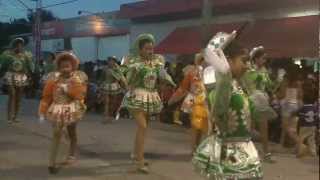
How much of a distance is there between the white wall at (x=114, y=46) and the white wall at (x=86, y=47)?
0.57 meters

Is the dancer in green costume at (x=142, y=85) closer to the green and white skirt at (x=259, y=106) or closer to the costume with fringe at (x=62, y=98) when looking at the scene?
the costume with fringe at (x=62, y=98)

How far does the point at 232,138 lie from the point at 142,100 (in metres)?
4.29

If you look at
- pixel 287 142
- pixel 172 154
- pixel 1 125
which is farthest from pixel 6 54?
pixel 287 142

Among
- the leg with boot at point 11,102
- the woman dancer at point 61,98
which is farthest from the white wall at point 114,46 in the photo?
the woman dancer at point 61,98

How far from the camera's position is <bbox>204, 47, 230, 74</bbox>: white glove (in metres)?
4.97

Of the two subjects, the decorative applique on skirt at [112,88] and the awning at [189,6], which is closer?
the decorative applique on skirt at [112,88]

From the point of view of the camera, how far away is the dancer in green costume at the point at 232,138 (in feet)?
17.1

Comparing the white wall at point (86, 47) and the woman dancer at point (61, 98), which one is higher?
the white wall at point (86, 47)

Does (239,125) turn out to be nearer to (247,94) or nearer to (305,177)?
(247,94)

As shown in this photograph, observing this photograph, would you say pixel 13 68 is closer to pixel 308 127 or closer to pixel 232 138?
pixel 308 127

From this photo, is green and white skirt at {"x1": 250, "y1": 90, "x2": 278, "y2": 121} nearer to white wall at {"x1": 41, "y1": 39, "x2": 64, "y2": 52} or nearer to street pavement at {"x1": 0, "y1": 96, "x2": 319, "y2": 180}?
street pavement at {"x1": 0, "y1": 96, "x2": 319, "y2": 180}

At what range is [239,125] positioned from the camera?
530cm

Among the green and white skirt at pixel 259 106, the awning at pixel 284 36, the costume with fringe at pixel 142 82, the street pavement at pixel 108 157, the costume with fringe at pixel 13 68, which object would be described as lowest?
the street pavement at pixel 108 157

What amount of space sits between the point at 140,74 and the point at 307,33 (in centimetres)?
958
